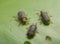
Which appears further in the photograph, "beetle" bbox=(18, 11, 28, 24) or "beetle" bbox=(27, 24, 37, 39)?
"beetle" bbox=(18, 11, 28, 24)

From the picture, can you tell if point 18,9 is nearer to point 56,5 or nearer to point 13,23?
point 13,23

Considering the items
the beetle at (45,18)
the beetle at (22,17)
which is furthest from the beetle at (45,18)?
the beetle at (22,17)

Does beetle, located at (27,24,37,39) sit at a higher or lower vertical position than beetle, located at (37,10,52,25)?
lower

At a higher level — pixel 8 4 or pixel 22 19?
pixel 8 4

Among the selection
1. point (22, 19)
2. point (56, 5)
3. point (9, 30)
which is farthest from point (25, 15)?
point (56, 5)

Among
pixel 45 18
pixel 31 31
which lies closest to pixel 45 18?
pixel 45 18

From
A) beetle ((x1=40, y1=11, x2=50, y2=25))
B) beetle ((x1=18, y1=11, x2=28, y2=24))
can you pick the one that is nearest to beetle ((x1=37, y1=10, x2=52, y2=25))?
beetle ((x1=40, y1=11, x2=50, y2=25))

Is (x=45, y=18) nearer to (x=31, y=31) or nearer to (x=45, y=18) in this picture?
(x=45, y=18)

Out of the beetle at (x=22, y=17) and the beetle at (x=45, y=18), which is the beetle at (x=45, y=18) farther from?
the beetle at (x=22, y=17)

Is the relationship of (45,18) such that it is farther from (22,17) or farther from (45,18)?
(22,17)

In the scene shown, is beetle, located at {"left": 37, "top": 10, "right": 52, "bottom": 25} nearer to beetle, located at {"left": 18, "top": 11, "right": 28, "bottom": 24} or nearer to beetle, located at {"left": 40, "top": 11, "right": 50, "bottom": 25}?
beetle, located at {"left": 40, "top": 11, "right": 50, "bottom": 25}

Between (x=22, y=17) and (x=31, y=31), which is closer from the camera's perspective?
(x=31, y=31)
